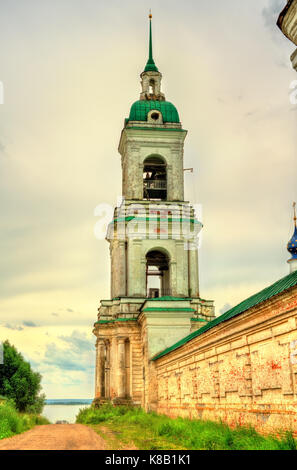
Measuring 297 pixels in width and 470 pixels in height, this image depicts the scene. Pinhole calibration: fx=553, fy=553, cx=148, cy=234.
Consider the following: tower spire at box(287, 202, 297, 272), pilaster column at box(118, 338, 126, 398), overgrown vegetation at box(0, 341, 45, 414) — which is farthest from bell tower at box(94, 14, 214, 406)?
overgrown vegetation at box(0, 341, 45, 414)

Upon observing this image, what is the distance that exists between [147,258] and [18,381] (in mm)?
24961

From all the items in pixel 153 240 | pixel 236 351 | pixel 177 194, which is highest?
pixel 177 194

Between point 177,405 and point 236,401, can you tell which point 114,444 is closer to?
point 236,401

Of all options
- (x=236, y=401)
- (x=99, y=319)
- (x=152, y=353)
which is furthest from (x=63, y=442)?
(x=99, y=319)

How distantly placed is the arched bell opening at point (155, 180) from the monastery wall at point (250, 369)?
2072cm

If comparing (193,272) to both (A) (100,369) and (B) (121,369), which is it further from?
(A) (100,369)

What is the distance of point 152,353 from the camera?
104 feet

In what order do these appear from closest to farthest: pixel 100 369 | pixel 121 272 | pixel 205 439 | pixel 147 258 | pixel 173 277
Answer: pixel 205 439, pixel 173 277, pixel 121 272, pixel 100 369, pixel 147 258

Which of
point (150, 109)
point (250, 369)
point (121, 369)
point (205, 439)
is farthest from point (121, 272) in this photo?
point (205, 439)

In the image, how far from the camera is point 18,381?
57.2 metres

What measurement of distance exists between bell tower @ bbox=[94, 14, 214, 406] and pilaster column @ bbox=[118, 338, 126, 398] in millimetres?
13

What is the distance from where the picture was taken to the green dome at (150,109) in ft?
136
